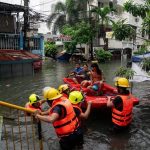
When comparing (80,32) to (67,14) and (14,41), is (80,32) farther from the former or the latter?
(14,41)

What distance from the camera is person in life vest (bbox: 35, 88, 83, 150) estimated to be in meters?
6.81

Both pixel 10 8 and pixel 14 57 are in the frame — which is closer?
pixel 14 57

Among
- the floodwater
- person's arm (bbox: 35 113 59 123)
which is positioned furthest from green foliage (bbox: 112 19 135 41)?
person's arm (bbox: 35 113 59 123)

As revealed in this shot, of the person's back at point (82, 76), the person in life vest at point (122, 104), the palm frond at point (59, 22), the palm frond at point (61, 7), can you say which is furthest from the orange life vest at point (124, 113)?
the palm frond at point (59, 22)

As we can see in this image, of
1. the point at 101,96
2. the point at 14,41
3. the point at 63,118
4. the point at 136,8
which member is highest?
the point at 136,8

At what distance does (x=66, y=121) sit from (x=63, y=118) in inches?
4.3

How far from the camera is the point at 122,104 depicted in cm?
927

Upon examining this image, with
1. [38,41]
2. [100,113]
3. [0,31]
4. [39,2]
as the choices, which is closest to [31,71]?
[0,31]

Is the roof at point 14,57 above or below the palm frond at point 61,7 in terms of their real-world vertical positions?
below

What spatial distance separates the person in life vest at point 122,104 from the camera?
9250mm

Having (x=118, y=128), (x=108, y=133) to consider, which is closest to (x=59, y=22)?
(x=108, y=133)

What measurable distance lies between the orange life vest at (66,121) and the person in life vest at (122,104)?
90.2 inches

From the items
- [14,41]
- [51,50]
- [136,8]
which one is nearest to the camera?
[136,8]

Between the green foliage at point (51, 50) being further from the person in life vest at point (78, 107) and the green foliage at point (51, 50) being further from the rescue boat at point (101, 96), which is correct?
the person in life vest at point (78, 107)
